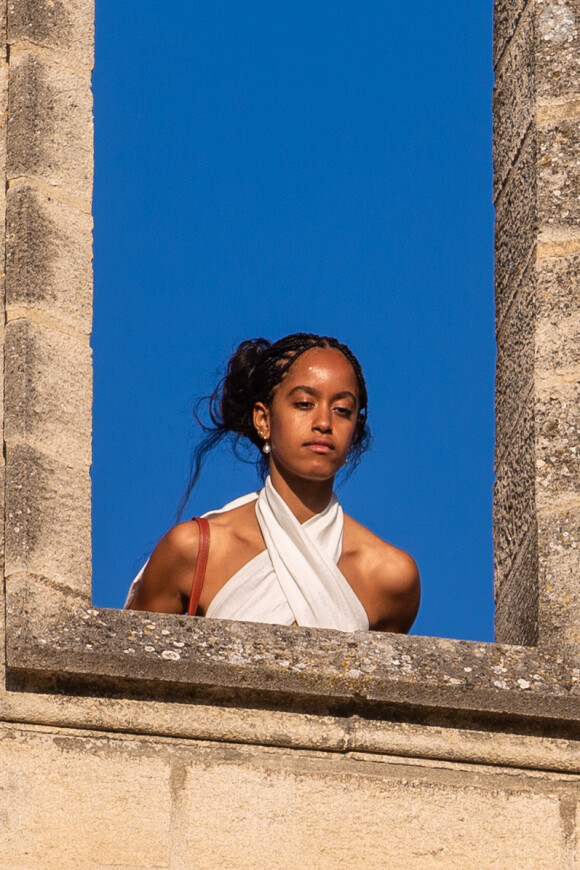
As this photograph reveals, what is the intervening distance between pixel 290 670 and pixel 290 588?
52 cm

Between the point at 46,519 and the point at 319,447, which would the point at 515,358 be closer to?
the point at 319,447

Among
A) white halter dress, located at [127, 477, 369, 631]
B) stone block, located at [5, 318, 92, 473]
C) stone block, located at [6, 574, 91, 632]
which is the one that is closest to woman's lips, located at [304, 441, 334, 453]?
white halter dress, located at [127, 477, 369, 631]

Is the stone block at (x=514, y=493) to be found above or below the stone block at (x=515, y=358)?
below

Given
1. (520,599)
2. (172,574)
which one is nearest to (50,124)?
(172,574)

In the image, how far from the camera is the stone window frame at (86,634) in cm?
533

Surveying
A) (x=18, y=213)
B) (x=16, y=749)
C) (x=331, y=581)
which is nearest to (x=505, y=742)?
(x=331, y=581)

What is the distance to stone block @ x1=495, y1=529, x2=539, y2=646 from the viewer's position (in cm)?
575

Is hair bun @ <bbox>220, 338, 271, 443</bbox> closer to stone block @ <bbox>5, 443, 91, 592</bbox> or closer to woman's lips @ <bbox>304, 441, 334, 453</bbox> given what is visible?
woman's lips @ <bbox>304, 441, 334, 453</bbox>

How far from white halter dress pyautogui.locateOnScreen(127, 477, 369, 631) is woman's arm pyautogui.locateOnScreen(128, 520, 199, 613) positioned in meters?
0.08

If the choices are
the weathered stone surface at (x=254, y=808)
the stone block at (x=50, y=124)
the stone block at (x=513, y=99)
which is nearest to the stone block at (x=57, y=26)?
the stone block at (x=50, y=124)

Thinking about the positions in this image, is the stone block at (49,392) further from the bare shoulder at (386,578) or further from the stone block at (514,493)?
the stone block at (514,493)

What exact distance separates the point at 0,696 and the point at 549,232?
1791 millimetres

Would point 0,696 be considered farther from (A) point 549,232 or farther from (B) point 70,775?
(A) point 549,232

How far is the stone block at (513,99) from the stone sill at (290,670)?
1.43 metres
